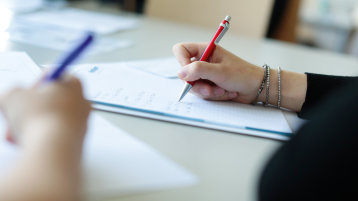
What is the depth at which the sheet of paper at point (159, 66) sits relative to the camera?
820mm

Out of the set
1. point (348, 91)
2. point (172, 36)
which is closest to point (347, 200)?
point (348, 91)

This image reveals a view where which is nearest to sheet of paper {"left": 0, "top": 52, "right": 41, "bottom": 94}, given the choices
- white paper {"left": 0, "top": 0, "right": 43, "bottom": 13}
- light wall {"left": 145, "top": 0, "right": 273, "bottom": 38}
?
white paper {"left": 0, "top": 0, "right": 43, "bottom": 13}

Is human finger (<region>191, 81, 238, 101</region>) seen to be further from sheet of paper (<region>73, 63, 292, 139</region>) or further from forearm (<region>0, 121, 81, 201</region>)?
forearm (<region>0, 121, 81, 201</region>)

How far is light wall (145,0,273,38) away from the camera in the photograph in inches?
73.7

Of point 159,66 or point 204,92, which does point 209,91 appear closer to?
point 204,92

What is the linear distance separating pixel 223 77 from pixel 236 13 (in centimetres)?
128

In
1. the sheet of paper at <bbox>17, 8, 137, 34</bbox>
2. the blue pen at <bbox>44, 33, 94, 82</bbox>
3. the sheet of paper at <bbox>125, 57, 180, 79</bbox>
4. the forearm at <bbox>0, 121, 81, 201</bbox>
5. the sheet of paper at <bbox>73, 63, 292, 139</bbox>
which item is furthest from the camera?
the sheet of paper at <bbox>17, 8, 137, 34</bbox>

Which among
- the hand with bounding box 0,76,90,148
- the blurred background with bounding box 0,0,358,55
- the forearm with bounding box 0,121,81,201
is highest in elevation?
the hand with bounding box 0,76,90,148

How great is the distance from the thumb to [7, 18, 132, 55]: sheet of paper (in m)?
0.35

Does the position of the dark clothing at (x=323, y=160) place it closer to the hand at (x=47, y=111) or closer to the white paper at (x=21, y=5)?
the hand at (x=47, y=111)

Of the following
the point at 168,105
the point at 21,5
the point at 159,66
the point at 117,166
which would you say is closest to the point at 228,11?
the point at 21,5

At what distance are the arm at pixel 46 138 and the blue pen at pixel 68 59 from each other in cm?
1

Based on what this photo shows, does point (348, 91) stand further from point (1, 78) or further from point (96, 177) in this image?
point (1, 78)

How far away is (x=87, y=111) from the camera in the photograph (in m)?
0.41
